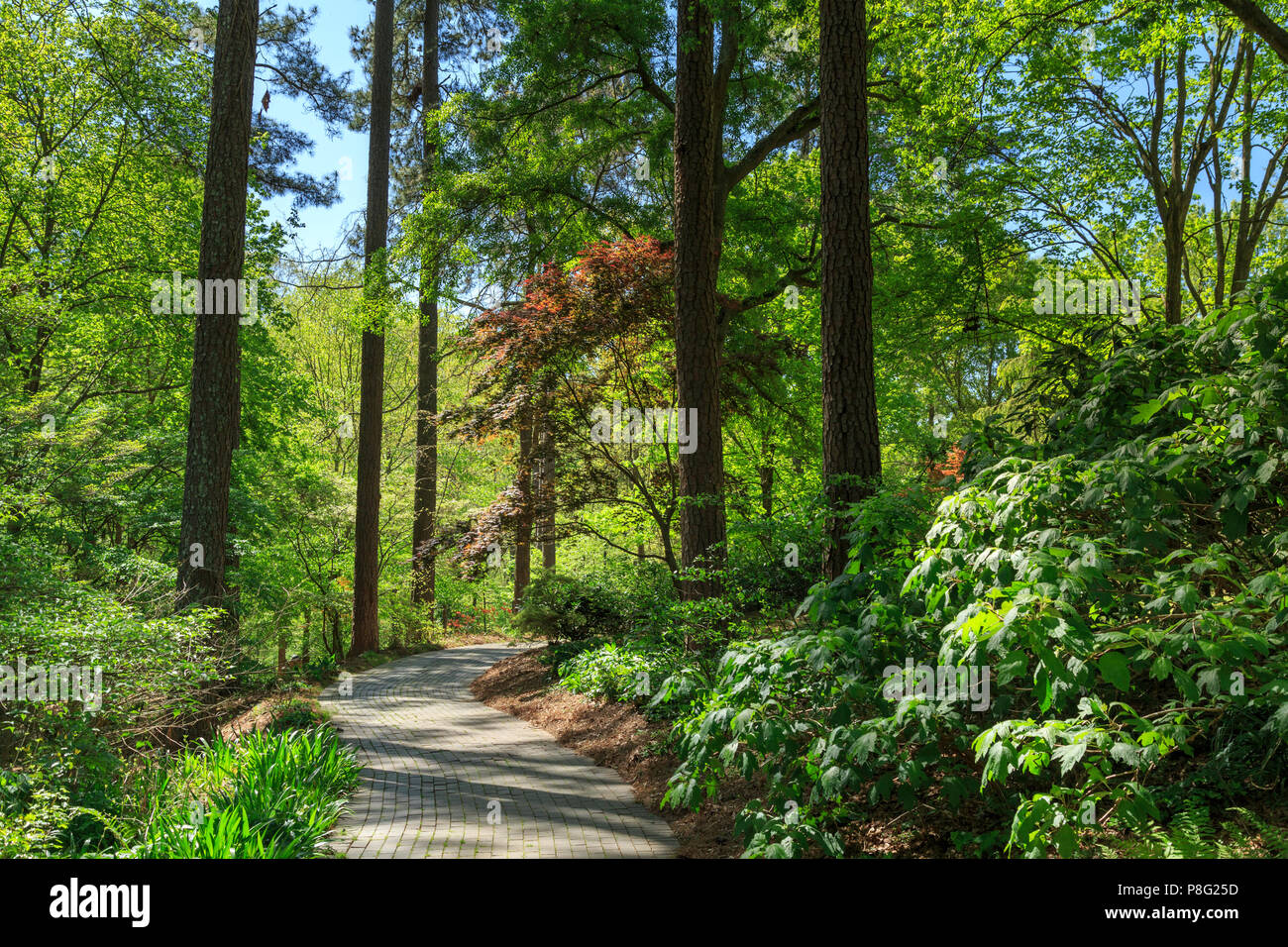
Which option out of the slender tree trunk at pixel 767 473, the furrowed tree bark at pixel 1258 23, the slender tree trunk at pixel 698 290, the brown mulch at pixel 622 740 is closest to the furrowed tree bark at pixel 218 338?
the brown mulch at pixel 622 740

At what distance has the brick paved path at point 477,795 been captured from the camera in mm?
5320

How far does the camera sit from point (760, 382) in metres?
13.5

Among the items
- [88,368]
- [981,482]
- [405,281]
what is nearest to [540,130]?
[405,281]

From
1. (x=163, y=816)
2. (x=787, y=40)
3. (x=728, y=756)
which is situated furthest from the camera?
(x=787, y=40)

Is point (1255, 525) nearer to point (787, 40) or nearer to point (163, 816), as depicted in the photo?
point (163, 816)

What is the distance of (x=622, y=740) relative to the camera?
8312 millimetres

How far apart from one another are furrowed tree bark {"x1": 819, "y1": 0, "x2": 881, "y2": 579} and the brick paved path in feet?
8.45

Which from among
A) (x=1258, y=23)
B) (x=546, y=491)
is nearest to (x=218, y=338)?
(x=546, y=491)

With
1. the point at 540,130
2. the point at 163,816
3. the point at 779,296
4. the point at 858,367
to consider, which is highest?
the point at 540,130

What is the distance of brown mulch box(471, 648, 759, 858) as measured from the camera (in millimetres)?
5625

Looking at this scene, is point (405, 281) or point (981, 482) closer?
point (981, 482)

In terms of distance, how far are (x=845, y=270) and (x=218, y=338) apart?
23.1 ft

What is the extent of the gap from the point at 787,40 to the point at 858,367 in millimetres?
8245

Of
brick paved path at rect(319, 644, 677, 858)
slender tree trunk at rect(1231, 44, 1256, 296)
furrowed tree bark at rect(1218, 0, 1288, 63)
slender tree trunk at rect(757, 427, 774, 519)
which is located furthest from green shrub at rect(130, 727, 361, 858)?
slender tree trunk at rect(1231, 44, 1256, 296)
